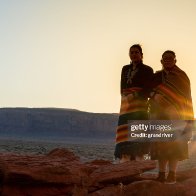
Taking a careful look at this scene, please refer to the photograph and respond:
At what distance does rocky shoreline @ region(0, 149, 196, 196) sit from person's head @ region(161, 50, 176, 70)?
2.24m

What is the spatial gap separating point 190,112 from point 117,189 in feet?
7.43

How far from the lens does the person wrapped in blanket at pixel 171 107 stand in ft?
32.5

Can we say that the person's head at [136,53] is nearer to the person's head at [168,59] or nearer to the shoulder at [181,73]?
the person's head at [168,59]

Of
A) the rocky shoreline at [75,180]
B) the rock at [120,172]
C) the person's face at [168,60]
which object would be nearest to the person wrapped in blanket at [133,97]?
the rock at [120,172]

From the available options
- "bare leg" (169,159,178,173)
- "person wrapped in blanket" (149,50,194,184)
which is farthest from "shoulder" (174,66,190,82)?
"bare leg" (169,159,178,173)

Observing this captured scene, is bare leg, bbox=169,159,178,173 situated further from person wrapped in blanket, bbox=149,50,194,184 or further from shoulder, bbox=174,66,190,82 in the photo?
shoulder, bbox=174,66,190,82

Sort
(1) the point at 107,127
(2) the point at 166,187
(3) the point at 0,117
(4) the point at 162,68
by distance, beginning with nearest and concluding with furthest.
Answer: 1. (2) the point at 166,187
2. (4) the point at 162,68
3. (1) the point at 107,127
4. (3) the point at 0,117

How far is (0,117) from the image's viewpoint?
616 ft

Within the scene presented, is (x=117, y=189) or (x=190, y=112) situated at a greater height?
(x=190, y=112)

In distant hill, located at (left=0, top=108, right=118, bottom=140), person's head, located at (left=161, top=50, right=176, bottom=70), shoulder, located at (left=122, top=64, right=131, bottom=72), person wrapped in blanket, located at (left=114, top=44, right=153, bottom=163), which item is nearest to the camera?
person's head, located at (left=161, top=50, right=176, bottom=70)

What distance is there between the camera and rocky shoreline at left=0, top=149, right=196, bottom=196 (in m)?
9.36

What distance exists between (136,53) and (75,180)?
10.1 ft

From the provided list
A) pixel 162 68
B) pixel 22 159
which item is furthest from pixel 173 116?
pixel 22 159

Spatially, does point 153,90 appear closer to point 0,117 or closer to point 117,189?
point 117,189
